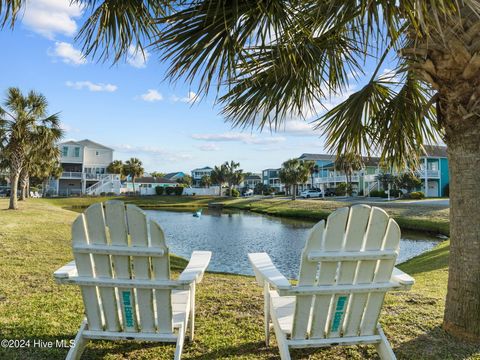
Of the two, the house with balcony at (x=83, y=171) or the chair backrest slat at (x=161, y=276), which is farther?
the house with balcony at (x=83, y=171)

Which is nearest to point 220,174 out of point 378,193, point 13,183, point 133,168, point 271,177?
point 133,168

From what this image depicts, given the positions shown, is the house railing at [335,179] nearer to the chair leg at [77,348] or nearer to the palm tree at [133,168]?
the palm tree at [133,168]

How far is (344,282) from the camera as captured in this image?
88.4 inches

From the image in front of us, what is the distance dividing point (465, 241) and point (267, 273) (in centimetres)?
163

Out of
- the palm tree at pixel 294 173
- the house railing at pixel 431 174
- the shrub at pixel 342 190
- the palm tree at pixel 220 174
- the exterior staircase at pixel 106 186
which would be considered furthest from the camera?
the palm tree at pixel 220 174

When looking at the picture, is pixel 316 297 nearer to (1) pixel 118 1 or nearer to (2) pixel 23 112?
(1) pixel 118 1

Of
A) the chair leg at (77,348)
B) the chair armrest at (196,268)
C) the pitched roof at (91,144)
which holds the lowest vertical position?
the chair leg at (77,348)

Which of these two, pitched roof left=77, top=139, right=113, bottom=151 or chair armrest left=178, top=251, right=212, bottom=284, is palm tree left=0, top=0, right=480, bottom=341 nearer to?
chair armrest left=178, top=251, right=212, bottom=284

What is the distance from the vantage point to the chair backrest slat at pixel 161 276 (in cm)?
215

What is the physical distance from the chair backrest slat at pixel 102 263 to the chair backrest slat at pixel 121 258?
4 cm

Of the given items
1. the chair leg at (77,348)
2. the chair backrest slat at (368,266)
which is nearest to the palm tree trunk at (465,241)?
the chair backrest slat at (368,266)

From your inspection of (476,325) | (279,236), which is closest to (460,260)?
(476,325)

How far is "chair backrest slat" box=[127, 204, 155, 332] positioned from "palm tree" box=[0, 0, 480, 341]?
5.29 ft

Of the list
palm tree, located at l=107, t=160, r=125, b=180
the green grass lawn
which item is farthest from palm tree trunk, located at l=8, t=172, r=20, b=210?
palm tree, located at l=107, t=160, r=125, b=180
